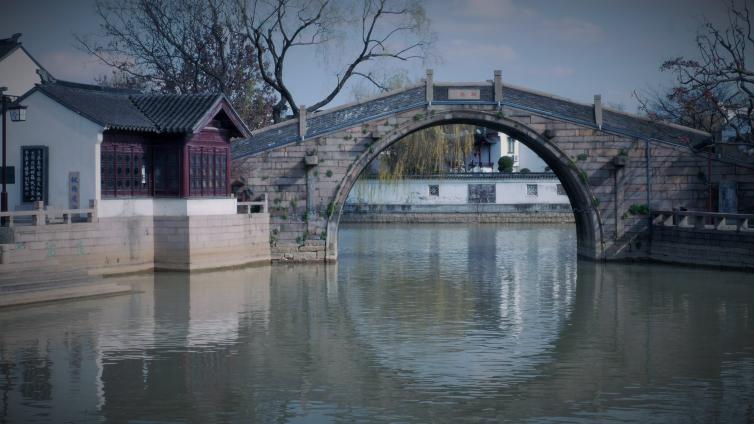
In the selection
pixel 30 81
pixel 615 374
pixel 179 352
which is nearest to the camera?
pixel 615 374

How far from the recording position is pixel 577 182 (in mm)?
26469

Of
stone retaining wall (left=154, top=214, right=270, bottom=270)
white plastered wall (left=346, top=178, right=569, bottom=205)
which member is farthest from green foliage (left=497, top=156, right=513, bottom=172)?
stone retaining wall (left=154, top=214, right=270, bottom=270)

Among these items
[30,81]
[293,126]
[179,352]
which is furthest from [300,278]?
[30,81]

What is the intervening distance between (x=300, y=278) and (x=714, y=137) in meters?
11.6

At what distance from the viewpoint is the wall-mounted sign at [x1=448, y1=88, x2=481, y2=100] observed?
26.1m

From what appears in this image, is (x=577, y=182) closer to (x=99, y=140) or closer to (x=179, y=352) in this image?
Result: (x=99, y=140)

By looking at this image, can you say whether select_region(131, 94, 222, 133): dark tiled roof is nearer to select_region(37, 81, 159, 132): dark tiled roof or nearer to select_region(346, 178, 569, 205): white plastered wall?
select_region(37, 81, 159, 132): dark tiled roof

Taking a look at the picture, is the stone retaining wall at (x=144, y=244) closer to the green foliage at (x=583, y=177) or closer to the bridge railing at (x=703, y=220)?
the green foliage at (x=583, y=177)

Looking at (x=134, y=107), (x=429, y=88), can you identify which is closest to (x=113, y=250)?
(x=134, y=107)

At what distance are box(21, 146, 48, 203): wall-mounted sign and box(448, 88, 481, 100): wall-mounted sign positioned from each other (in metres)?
10.6

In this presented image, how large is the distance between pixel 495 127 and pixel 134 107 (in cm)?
977

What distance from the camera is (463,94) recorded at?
26.1 m

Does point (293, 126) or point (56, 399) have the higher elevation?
point (293, 126)

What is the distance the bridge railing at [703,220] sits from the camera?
22.9 meters
